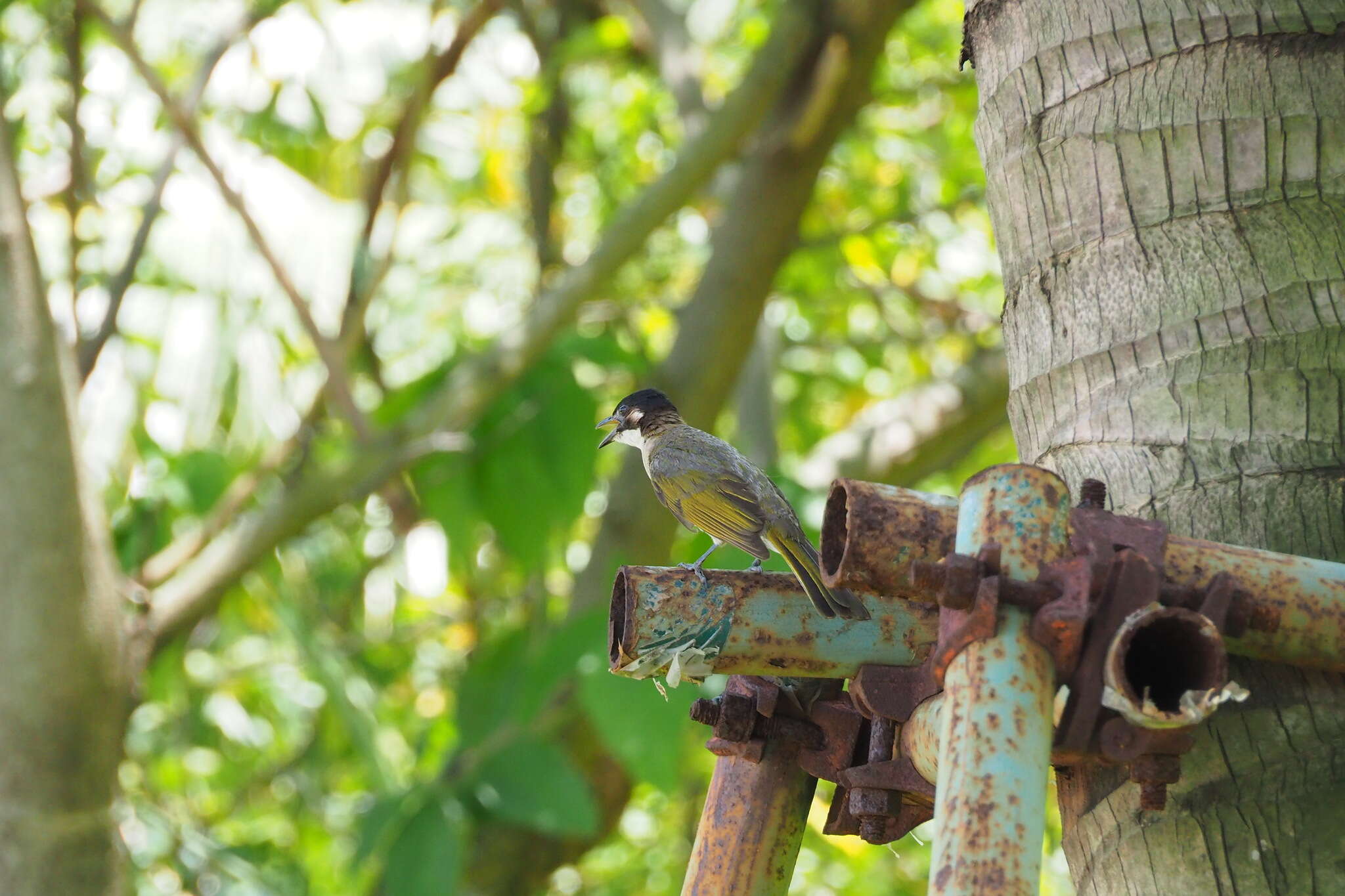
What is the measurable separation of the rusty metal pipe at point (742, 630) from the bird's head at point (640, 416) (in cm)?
164

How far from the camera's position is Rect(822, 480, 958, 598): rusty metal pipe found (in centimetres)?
Result: 114

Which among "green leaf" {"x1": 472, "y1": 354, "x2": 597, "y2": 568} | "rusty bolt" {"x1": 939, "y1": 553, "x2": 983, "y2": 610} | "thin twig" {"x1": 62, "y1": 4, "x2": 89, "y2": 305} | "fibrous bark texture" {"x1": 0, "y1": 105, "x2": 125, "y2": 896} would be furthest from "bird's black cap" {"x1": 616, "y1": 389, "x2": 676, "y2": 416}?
"thin twig" {"x1": 62, "y1": 4, "x2": 89, "y2": 305}

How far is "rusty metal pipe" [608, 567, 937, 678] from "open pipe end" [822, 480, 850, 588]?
135 mm

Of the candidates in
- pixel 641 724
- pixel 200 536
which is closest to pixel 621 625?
pixel 641 724

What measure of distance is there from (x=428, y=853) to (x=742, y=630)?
3.16 m

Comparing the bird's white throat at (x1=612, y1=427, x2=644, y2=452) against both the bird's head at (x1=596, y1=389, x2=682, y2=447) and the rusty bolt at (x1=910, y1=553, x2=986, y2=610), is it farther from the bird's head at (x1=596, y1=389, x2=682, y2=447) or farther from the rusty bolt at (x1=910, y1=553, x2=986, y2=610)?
the rusty bolt at (x1=910, y1=553, x2=986, y2=610)

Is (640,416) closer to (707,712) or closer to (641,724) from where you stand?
(641,724)

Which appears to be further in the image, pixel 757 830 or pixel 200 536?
pixel 200 536

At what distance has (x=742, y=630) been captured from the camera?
1327mm

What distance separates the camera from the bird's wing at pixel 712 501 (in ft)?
8.20

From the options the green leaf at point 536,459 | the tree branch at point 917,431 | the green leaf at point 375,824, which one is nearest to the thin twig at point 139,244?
the green leaf at point 536,459

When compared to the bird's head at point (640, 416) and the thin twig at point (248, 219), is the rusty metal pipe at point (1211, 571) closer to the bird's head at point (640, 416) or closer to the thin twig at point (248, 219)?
the bird's head at point (640, 416)

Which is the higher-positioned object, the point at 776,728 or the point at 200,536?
the point at 200,536

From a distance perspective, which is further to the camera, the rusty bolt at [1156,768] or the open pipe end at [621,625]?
the open pipe end at [621,625]
